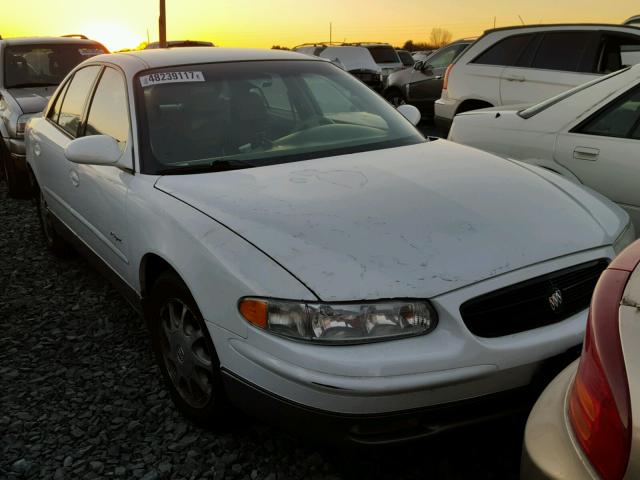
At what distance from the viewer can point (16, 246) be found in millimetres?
5586

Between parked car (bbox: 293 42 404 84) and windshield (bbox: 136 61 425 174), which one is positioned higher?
windshield (bbox: 136 61 425 174)

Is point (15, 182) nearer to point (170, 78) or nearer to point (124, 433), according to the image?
point (170, 78)

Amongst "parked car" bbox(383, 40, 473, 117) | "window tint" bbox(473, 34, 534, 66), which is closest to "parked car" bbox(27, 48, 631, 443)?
"window tint" bbox(473, 34, 534, 66)

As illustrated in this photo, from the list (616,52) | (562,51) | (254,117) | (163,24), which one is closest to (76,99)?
(254,117)

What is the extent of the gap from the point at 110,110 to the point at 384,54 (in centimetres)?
1821

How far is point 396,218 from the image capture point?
244 cm

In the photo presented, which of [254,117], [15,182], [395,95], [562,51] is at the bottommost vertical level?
[15,182]

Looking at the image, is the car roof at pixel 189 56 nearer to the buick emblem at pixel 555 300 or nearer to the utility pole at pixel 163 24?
the buick emblem at pixel 555 300

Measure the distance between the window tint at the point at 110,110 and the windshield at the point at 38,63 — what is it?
190 inches

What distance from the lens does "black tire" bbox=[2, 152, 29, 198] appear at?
23.8ft

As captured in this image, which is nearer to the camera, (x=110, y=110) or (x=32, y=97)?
(x=110, y=110)

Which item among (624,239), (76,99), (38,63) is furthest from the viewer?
(38,63)

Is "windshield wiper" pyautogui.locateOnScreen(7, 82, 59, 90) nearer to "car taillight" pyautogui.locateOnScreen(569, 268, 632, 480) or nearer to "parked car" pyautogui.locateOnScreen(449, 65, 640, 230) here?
"parked car" pyautogui.locateOnScreen(449, 65, 640, 230)

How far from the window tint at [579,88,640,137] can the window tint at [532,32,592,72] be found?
3.40 meters
